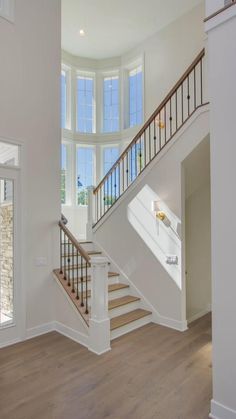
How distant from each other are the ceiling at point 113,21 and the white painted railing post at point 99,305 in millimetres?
5432

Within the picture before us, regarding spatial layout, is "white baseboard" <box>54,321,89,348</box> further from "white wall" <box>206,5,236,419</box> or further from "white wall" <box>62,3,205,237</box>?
"white wall" <box>62,3,205,237</box>

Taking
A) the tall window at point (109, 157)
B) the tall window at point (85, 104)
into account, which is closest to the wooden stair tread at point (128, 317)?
the tall window at point (109, 157)

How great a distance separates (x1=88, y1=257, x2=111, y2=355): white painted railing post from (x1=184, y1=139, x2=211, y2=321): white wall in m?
1.79

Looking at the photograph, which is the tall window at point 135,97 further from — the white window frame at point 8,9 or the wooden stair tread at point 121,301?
the wooden stair tread at point 121,301

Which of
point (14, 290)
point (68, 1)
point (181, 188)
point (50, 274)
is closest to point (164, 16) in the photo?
point (68, 1)

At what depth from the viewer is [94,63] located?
7918 millimetres

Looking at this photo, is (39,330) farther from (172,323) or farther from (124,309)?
(172,323)

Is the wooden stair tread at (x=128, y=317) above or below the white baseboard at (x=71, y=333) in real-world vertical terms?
above

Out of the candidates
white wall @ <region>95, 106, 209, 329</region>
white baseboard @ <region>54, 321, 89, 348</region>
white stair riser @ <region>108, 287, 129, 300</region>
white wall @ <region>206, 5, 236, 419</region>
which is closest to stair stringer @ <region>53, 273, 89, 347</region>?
white baseboard @ <region>54, 321, 89, 348</region>

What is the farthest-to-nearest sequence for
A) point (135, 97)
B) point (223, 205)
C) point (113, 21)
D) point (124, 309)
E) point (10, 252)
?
point (135, 97) → point (113, 21) → point (124, 309) → point (10, 252) → point (223, 205)

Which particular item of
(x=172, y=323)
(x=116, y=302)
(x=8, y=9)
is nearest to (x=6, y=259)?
(x=116, y=302)

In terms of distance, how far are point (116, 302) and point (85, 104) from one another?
575cm

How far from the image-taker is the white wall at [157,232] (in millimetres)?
4250

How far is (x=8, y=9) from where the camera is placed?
394cm
